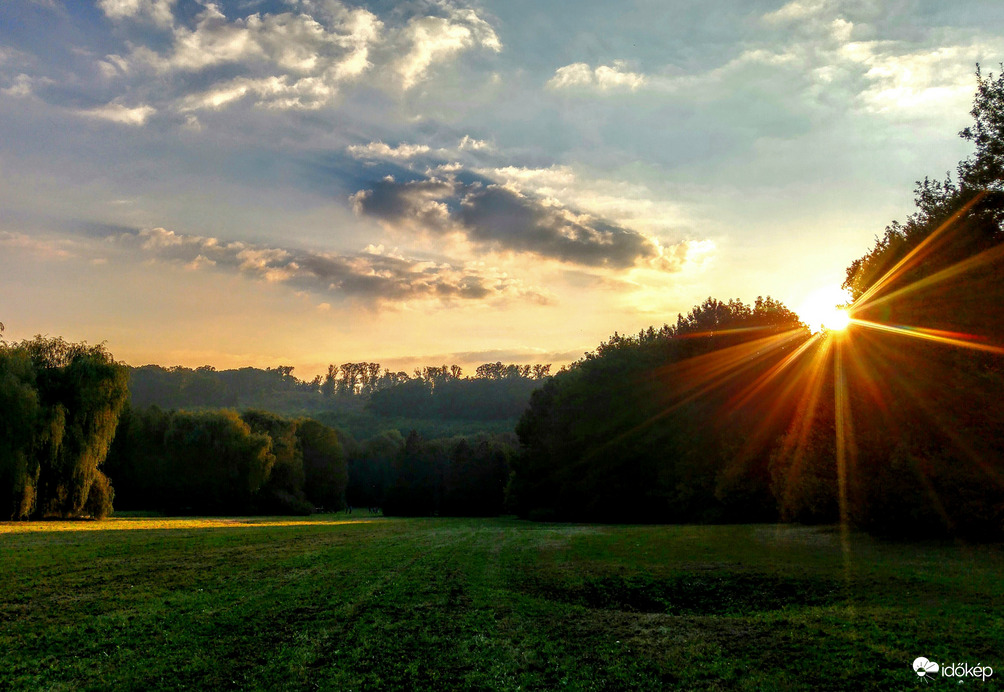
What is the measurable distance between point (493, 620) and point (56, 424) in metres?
38.4

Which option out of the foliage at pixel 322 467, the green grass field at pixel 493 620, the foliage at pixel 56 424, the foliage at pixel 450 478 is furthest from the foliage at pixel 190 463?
the green grass field at pixel 493 620

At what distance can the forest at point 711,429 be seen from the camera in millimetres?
24375

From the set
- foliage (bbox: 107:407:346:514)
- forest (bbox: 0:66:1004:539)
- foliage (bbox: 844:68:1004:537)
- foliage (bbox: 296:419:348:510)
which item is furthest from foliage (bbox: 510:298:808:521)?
foliage (bbox: 296:419:348:510)

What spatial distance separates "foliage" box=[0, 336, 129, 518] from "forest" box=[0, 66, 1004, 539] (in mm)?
111

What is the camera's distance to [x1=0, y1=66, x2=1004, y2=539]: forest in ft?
80.0

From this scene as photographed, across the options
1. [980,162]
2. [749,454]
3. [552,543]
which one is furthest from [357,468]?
[980,162]

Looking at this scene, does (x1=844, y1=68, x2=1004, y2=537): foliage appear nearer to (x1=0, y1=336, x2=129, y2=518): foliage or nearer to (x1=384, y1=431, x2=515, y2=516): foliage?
(x1=0, y1=336, x2=129, y2=518): foliage

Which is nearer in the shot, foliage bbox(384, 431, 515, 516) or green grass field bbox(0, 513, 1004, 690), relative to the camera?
green grass field bbox(0, 513, 1004, 690)

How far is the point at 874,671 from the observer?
9.67 meters

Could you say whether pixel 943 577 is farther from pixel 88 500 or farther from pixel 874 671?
pixel 88 500

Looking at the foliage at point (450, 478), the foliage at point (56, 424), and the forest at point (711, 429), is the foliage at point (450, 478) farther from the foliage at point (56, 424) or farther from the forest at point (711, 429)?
the foliage at point (56, 424)

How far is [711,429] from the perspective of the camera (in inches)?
2036

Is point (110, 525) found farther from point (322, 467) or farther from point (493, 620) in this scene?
point (322, 467)

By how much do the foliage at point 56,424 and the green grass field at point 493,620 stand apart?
20.5 metres
